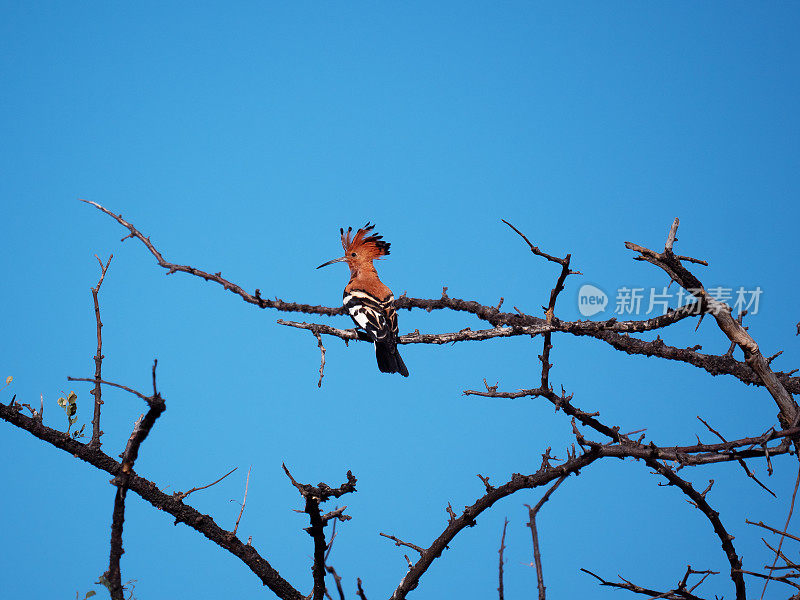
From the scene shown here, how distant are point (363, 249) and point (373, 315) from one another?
1.05 meters

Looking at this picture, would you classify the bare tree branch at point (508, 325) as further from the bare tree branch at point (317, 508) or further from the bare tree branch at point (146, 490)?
the bare tree branch at point (317, 508)

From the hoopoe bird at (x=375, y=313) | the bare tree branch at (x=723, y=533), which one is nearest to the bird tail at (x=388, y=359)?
the hoopoe bird at (x=375, y=313)

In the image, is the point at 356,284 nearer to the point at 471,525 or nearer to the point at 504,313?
the point at 504,313

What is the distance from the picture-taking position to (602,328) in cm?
274

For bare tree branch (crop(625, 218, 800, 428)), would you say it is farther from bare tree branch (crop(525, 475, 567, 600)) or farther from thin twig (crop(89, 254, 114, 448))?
thin twig (crop(89, 254, 114, 448))

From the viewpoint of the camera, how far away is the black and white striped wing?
4.61 meters

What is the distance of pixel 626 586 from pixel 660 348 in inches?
66.0

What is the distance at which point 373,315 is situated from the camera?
15.3 feet

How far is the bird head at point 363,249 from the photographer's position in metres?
5.58

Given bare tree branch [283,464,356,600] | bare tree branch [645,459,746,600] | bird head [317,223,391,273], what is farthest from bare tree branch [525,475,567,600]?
bird head [317,223,391,273]

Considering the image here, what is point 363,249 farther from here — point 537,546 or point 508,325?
point 537,546

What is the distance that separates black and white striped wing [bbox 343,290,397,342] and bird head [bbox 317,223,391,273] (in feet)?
2.27

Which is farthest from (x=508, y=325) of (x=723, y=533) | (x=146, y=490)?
(x=146, y=490)

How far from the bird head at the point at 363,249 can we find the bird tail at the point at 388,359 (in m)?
1.04
